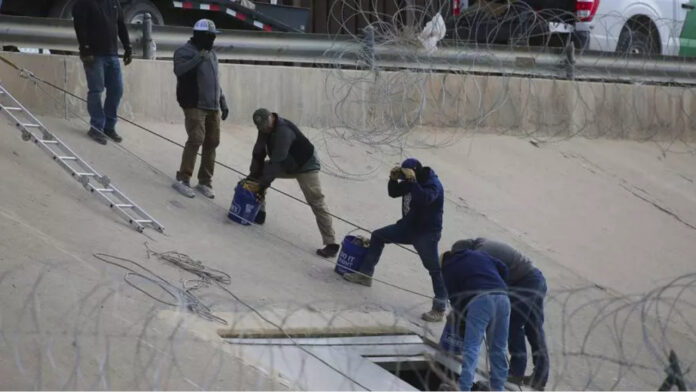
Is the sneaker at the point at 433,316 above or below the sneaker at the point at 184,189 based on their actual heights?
below

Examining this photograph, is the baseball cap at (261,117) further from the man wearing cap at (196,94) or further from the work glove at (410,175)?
the work glove at (410,175)

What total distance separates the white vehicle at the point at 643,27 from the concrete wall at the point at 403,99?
968mm

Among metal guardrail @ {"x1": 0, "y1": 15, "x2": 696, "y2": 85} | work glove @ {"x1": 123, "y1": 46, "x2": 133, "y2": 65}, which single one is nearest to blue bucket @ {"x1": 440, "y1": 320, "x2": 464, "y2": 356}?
work glove @ {"x1": 123, "y1": 46, "x2": 133, "y2": 65}

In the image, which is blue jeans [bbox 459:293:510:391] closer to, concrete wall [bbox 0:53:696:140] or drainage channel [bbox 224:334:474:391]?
drainage channel [bbox 224:334:474:391]

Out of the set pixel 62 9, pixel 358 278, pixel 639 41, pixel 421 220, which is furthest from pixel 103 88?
pixel 639 41

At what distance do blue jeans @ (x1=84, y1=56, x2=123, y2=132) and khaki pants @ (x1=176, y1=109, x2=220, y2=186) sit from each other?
2.97 ft

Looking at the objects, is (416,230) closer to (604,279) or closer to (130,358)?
(604,279)

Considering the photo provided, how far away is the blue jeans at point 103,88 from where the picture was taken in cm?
1180

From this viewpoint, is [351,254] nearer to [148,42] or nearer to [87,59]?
[87,59]

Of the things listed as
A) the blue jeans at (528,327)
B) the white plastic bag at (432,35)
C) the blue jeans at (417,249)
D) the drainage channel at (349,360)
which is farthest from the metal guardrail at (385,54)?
the blue jeans at (528,327)

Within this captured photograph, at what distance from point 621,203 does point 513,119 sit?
6.04 ft

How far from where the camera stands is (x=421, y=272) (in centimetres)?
1145

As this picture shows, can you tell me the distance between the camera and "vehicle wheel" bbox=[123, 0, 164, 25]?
46.4 feet

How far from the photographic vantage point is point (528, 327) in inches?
368
